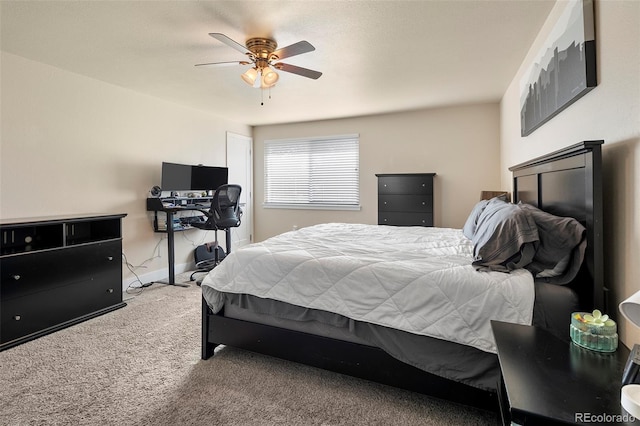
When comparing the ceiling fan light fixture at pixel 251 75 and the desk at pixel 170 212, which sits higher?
the ceiling fan light fixture at pixel 251 75

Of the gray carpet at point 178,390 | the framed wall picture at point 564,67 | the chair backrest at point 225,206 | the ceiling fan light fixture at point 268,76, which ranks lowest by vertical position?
the gray carpet at point 178,390

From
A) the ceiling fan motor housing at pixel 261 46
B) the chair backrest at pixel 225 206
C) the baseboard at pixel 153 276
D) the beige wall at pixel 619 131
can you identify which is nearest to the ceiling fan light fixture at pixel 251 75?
the ceiling fan motor housing at pixel 261 46

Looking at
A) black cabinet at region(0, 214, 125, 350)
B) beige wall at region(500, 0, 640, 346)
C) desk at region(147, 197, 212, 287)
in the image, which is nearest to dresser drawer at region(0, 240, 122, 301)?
black cabinet at region(0, 214, 125, 350)

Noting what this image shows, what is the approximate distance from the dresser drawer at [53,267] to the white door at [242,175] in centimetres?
244

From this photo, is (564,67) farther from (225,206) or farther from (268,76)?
(225,206)

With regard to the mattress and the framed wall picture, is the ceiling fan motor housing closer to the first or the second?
the mattress

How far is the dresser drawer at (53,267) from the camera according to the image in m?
2.39

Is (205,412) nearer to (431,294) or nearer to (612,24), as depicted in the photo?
(431,294)

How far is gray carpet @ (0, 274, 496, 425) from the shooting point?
5.24ft

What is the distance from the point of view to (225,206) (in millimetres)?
4141

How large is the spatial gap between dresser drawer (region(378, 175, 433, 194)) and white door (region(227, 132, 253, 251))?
235cm

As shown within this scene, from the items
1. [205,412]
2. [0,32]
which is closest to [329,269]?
[205,412]

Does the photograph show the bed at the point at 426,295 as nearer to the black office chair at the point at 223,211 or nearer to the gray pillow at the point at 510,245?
the gray pillow at the point at 510,245

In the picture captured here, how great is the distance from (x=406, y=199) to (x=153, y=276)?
11.6 ft
